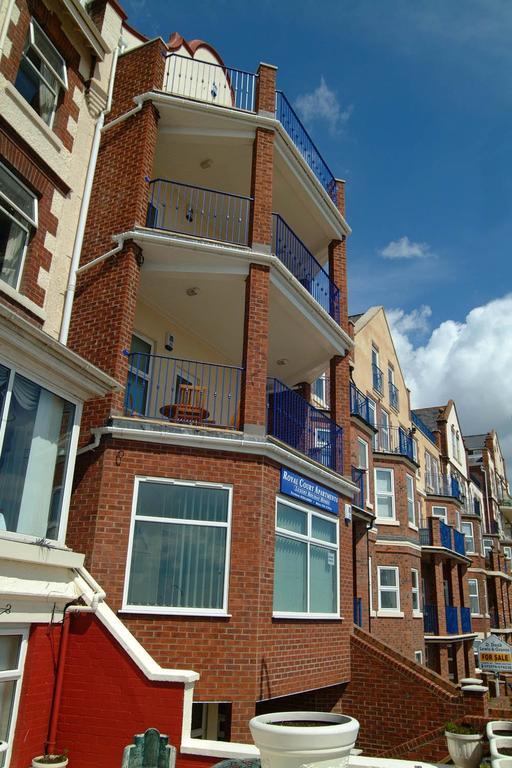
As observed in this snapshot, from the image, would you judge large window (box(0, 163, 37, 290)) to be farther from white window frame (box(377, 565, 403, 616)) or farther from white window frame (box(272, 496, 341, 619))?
white window frame (box(377, 565, 403, 616))

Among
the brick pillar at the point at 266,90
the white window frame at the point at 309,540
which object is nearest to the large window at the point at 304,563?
the white window frame at the point at 309,540

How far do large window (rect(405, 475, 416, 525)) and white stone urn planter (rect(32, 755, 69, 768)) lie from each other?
17.8m

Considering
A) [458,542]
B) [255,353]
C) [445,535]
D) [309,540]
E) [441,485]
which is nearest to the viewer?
[255,353]

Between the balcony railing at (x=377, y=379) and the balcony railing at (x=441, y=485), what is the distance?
849 cm

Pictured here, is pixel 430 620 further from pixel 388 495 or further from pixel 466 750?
pixel 466 750

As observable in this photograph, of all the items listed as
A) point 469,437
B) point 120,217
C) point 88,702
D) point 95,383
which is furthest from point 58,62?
point 469,437

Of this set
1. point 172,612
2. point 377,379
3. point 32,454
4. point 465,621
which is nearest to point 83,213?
point 32,454

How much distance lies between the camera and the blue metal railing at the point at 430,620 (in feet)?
82.0

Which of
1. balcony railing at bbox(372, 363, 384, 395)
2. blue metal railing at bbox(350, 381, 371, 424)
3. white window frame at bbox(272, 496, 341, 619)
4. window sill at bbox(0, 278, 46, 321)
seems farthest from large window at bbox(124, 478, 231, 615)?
balcony railing at bbox(372, 363, 384, 395)

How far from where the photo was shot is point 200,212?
559 inches

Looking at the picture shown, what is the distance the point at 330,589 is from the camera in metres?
12.1

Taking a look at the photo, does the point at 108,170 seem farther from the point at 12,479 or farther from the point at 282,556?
the point at 282,556

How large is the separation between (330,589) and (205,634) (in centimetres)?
366

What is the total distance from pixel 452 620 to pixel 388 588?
6.92 m
